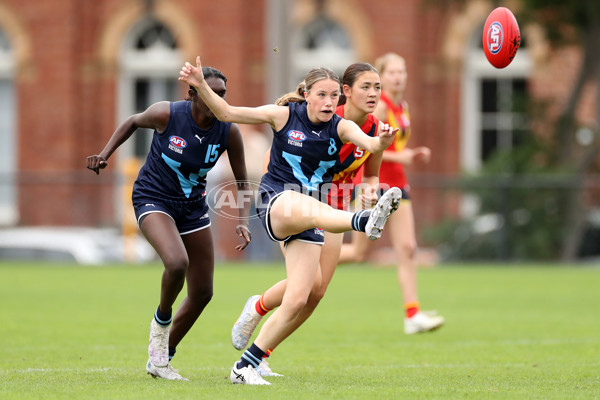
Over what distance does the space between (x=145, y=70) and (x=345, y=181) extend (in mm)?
20793

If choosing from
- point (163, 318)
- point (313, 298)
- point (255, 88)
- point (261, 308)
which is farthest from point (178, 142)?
point (255, 88)

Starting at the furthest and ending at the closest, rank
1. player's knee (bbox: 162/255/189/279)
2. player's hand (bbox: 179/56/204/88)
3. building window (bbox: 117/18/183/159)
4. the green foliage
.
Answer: building window (bbox: 117/18/183/159) → the green foliage → player's knee (bbox: 162/255/189/279) → player's hand (bbox: 179/56/204/88)

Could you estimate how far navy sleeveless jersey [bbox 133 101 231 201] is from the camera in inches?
276

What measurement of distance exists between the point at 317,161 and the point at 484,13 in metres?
19.8

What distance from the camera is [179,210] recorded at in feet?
23.3

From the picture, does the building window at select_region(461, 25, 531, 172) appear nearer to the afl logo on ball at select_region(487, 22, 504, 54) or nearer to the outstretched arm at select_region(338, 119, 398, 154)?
the afl logo on ball at select_region(487, 22, 504, 54)

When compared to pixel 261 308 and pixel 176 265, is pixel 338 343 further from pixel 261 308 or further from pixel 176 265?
pixel 176 265

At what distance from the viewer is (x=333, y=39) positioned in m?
27.0

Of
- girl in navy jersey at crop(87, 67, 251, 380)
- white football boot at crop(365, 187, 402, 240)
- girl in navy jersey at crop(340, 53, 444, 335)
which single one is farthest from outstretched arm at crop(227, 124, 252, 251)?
girl in navy jersey at crop(340, 53, 444, 335)

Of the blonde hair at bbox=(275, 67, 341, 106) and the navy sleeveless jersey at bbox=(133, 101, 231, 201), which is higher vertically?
the blonde hair at bbox=(275, 67, 341, 106)

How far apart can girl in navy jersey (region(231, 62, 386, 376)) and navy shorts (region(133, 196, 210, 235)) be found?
25.9 inches

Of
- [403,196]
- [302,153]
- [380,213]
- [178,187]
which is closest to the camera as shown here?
[380,213]

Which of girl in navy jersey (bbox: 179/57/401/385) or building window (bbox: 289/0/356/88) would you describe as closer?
girl in navy jersey (bbox: 179/57/401/385)

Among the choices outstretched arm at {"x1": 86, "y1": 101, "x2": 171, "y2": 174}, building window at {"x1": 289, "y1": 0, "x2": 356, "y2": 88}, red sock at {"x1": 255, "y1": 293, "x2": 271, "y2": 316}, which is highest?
building window at {"x1": 289, "y1": 0, "x2": 356, "y2": 88}
